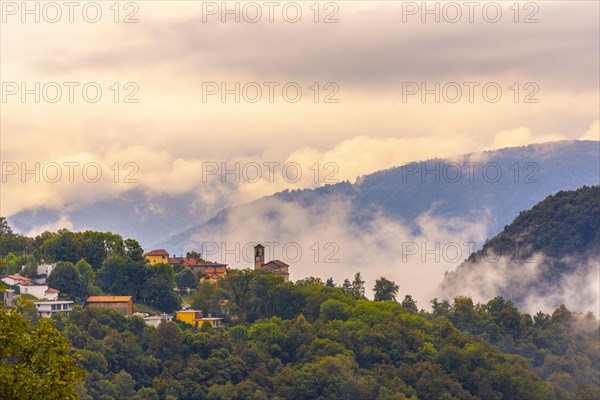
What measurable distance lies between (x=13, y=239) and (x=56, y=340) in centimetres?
9989

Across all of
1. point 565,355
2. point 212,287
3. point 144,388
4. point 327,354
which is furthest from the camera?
point 565,355

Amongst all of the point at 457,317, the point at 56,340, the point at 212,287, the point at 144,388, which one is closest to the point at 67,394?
the point at 56,340

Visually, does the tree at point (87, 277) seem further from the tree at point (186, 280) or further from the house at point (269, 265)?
the house at point (269, 265)

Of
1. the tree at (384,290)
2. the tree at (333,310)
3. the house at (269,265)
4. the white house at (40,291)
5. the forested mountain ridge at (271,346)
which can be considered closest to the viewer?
the forested mountain ridge at (271,346)

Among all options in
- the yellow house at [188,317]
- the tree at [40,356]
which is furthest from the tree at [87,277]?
the tree at [40,356]

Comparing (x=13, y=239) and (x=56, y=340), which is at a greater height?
(x=13, y=239)

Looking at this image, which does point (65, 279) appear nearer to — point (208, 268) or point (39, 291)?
point (39, 291)

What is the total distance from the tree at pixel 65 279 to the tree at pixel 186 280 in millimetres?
16833

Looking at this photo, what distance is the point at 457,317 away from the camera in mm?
146000

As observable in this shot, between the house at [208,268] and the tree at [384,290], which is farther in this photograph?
the house at [208,268]

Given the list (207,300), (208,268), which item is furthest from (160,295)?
(208,268)

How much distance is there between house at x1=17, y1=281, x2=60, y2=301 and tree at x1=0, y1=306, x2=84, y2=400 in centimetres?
8306

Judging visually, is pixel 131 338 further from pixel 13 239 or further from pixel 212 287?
pixel 13 239

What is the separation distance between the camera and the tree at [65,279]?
11612 centimetres
